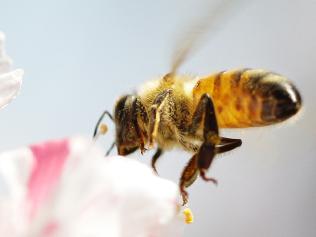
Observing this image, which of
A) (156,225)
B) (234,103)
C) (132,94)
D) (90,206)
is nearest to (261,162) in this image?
(234,103)

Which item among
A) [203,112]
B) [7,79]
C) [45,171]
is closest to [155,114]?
[203,112]

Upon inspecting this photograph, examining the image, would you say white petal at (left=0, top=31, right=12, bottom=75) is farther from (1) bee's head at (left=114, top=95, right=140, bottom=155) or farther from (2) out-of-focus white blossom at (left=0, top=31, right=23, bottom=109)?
(1) bee's head at (left=114, top=95, right=140, bottom=155)

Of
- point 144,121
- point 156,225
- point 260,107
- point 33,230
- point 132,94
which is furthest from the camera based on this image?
point 132,94

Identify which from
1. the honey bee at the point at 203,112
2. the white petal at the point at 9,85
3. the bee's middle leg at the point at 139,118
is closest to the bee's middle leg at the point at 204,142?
the honey bee at the point at 203,112

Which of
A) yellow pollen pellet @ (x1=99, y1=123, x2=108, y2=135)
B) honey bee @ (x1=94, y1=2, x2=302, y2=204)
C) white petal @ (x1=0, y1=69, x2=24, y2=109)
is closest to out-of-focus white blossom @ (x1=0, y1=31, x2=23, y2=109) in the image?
white petal @ (x1=0, y1=69, x2=24, y2=109)

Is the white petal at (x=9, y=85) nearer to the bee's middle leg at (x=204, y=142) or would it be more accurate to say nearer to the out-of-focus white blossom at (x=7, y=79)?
the out-of-focus white blossom at (x=7, y=79)

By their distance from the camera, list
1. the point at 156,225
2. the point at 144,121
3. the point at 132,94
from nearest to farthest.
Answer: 1. the point at 156,225
2. the point at 144,121
3. the point at 132,94

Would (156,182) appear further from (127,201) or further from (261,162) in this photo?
(261,162)
